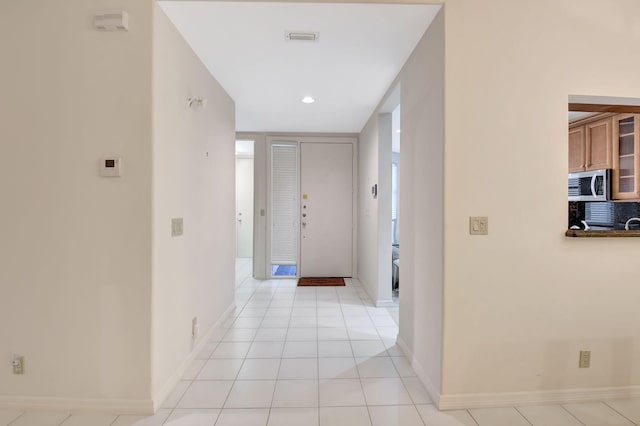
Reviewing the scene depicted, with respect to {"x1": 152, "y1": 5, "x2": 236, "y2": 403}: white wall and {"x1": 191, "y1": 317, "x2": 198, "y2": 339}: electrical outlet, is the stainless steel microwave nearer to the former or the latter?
{"x1": 152, "y1": 5, "x2": 236, "y2": 403}: white wall

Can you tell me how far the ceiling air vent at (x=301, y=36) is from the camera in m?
2.12

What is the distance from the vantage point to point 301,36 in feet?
7.06

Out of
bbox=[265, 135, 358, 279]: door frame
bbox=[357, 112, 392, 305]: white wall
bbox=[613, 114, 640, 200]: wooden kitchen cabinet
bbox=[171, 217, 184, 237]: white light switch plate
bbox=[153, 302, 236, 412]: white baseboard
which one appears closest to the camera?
bbox=[153, 302, 236, 412]: white baseboard

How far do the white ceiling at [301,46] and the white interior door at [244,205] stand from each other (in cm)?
372

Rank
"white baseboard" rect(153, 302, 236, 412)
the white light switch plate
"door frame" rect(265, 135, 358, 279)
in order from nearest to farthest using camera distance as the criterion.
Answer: "white baseboard" rect(153, 302, 236, 412) < the white light switch plate < "door frame" rect(265, 135, 358, 279)

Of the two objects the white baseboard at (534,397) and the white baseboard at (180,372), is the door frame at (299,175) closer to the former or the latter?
the white baseboard at (180,372)

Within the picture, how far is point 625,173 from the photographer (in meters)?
3.41

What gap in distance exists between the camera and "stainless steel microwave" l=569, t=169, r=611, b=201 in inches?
139
